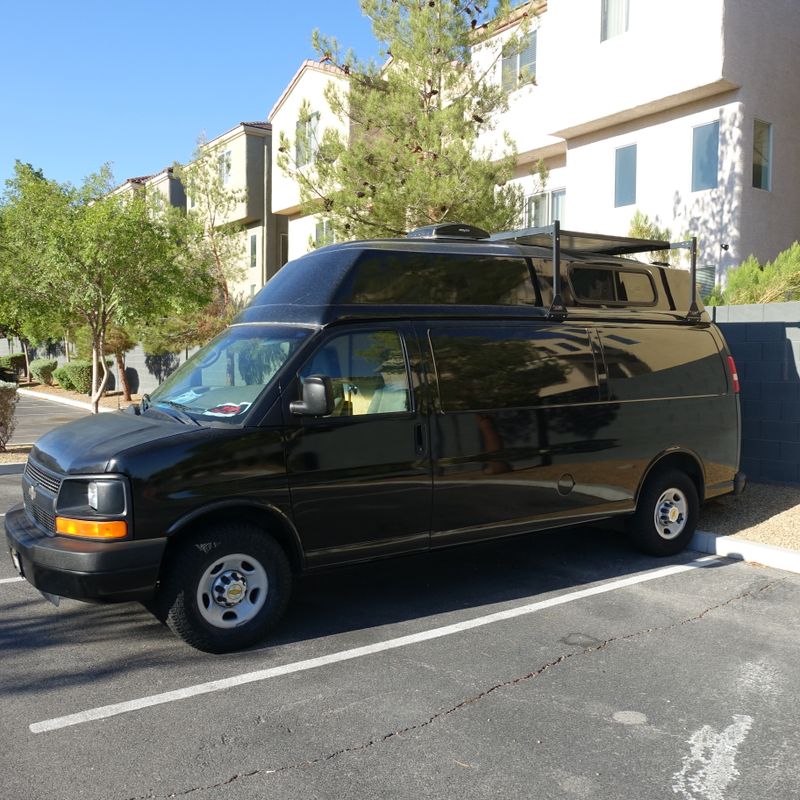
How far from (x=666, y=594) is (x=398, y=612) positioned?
2037 mm

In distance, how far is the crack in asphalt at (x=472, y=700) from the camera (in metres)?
3.59

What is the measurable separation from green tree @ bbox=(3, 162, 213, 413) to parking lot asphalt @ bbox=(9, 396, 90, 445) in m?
1.83

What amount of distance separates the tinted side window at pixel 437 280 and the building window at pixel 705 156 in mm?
9916

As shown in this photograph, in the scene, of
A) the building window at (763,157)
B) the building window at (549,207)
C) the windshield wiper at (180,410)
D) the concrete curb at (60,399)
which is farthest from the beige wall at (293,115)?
the windshield wiper at (180,410)

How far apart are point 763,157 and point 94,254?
11.8 meters

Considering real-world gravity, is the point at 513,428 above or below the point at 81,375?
below

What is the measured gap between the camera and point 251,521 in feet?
17.0

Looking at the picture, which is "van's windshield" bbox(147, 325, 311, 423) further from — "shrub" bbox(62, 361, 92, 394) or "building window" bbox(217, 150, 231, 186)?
"shrub" bbox(62, 361, 92, 394)

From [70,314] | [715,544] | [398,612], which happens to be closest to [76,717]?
[398,612]

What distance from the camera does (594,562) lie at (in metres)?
7.18

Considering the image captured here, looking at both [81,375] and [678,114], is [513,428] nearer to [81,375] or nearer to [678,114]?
[678,114]

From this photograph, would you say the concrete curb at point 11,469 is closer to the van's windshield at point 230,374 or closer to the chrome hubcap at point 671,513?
the van's windshield at point 230,374

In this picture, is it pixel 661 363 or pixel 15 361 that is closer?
pixel 661 363

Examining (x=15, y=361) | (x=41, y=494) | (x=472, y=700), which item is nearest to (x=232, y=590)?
(x=41, y=494)
